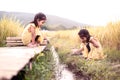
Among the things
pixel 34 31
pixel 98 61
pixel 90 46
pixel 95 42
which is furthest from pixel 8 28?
pixel 98 61

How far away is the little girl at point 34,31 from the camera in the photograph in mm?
7734

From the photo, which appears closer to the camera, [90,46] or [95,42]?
[95,42]

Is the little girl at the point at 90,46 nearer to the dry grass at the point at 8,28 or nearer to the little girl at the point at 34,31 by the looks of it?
the little girl at the point at 34,31

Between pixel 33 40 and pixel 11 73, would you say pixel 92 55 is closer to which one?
pixel 33 40

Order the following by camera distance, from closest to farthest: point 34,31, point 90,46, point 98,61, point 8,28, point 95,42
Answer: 1. point 98,61
2. point 95,42
3. point 90,46
4. point 34,31
5. point 8,28

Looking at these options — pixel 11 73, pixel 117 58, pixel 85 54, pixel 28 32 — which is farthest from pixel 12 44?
pixel 11 73

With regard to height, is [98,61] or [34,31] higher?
[34,31]

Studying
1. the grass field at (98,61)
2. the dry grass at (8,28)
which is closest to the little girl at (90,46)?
the grass field at (98,61)

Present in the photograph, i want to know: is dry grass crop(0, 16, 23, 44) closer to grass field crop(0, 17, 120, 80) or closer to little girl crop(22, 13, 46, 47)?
grass field crop(0, 17, 120, 80)

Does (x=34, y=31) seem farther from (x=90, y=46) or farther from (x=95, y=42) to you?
(x=95, y=42)

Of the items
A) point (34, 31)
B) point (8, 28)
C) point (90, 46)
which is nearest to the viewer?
point (90, 46)

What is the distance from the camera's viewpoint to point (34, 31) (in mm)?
7902

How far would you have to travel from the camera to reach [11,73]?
8.98 ft

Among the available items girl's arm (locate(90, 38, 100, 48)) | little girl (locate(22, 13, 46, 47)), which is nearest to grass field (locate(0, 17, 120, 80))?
girl's arm (locate(90, 38, 100, 48))
